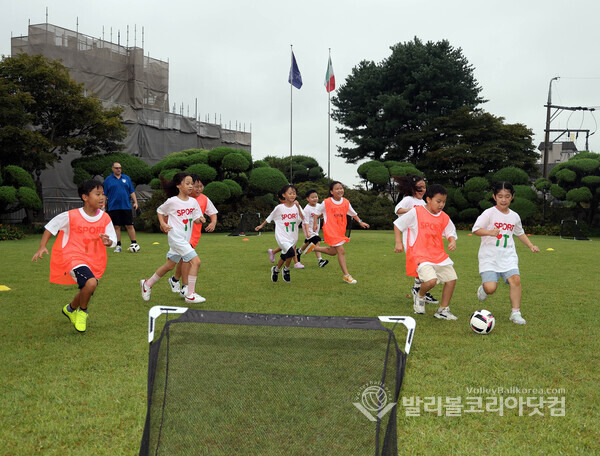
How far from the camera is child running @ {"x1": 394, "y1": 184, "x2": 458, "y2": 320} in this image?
5441 millimetres

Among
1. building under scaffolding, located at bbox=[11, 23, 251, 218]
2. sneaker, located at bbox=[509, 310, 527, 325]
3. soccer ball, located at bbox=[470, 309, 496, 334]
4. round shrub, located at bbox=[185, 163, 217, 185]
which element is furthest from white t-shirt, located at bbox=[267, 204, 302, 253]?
building under scaffolding, located at bbox=[11, 23, 251, 218]

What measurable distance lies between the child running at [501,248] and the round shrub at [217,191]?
1667 cm

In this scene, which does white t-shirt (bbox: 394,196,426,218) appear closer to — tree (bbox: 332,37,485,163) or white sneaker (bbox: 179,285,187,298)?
white sneaker (bbox: 179,285,187,298)

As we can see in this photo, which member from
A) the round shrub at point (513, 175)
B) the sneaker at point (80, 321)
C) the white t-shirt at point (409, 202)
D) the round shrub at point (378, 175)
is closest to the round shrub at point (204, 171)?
the round shrub at point (378, 175)

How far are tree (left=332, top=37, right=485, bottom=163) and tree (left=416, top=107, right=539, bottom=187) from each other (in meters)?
2.20

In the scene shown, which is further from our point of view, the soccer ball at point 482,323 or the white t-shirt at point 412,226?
the white t-shirt at point 412,226

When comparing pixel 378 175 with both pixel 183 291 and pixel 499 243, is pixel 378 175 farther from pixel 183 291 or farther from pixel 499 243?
pixel 499 243

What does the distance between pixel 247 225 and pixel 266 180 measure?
276 cm

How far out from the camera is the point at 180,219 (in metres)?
6.37

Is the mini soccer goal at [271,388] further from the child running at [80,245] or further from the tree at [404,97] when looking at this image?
the tree at [404,97]

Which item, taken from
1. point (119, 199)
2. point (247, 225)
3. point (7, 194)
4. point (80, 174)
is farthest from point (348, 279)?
point (80, 174)

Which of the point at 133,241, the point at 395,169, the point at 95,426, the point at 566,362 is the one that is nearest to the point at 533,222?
the point at 395,169

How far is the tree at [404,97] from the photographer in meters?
33.7

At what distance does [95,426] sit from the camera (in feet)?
8.90
